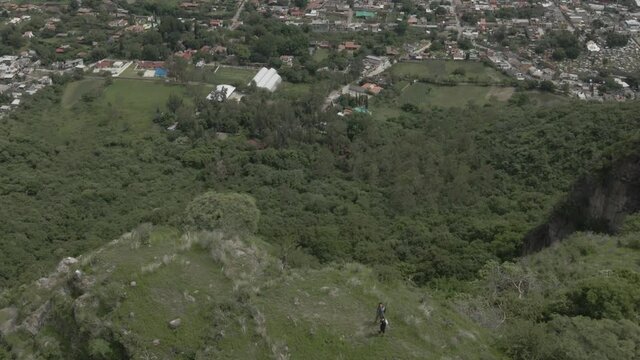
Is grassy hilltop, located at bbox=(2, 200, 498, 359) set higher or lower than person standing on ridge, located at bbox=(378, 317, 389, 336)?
lower

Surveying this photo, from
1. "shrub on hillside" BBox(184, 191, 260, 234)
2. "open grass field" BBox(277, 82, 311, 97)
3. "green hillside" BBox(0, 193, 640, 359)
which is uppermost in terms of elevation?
"green hillside" BBox(0, 193, 640, 359)

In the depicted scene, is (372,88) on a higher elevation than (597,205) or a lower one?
lower

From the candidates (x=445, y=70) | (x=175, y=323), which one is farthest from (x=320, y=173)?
(x=175, y=323)

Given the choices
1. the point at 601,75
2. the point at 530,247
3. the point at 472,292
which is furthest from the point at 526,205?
the point at 601,75

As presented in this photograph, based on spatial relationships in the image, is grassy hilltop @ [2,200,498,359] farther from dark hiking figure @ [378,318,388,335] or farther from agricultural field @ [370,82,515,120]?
agricultural field @ [370,82,515,120]

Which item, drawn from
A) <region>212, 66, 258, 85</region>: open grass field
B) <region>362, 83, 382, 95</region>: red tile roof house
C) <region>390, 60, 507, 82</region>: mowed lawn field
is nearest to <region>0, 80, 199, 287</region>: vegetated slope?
<region>212, 66, 258, 85</region>: open grass field

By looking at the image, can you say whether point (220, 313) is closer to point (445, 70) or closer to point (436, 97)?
point (436, 97)

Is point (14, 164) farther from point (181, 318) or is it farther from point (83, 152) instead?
point (181, 318)
